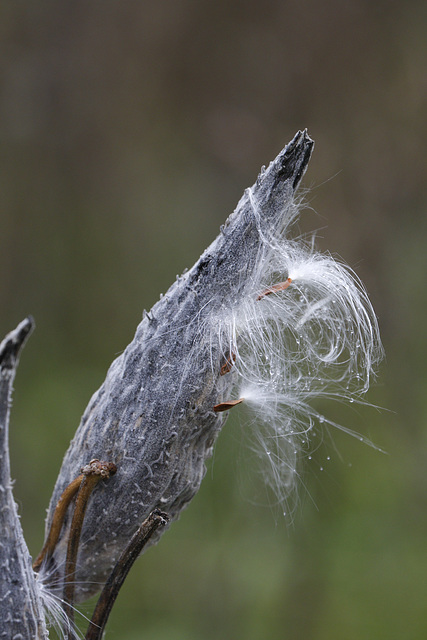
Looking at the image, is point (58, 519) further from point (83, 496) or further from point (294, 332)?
point (294, 332)

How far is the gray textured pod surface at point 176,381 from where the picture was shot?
360mm

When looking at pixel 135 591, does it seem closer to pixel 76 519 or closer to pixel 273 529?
pixel 273 529

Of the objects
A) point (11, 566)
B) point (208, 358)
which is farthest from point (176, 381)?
point (11, 566)

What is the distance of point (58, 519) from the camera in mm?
392

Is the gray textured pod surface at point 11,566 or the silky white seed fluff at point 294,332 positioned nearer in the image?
the gray textured pod surface at point 11,566

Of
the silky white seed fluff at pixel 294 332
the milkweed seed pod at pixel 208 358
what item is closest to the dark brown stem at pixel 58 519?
the milkweed seed pod at pixel 208 358

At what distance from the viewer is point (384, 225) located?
110cm

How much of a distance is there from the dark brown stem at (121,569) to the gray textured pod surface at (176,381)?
29 millimetres

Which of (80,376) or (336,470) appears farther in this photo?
(80,376)

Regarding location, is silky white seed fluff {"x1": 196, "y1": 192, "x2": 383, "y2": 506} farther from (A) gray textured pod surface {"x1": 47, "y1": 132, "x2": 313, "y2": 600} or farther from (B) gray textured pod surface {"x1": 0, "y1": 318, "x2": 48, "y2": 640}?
(B) gray textured pod surface {"x1": 0, "y1": 318, "x2": 48, "y2": 640}

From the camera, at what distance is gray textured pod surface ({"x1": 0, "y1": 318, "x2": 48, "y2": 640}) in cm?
28

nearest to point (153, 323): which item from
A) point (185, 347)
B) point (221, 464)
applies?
point (185, 347)

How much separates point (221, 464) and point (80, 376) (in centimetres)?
33

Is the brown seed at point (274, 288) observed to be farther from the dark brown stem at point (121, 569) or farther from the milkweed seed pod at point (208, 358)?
the dark brown stem at point (121, 569)
